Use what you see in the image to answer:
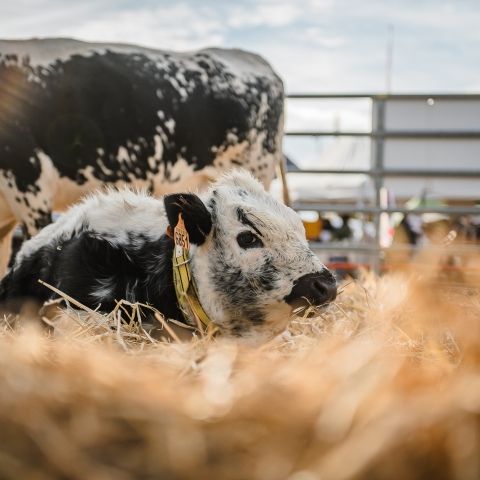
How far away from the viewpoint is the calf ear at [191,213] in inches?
84.9

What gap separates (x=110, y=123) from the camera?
4680mm

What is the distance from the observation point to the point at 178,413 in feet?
2.64

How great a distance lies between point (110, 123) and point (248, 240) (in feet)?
8.85

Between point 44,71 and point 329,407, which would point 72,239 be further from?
point 44,71

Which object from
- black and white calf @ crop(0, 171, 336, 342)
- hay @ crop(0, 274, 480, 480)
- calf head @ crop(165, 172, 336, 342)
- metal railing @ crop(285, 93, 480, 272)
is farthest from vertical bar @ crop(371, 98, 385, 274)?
hay @ crop(0, 274, 480, 480)

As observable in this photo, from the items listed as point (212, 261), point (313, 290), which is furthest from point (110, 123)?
point (313, 290)

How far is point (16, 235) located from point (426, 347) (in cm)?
502

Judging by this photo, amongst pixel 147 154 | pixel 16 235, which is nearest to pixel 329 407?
pixel 147 154

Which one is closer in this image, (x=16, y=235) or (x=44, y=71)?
(x=44, y=71)

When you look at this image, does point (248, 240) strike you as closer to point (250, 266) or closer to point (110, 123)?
point (250, 266)

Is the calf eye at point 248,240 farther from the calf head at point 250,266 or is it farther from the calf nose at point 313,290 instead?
the calf nose at point 313,290

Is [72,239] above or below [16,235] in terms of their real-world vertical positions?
above

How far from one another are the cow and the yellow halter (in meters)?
2.44

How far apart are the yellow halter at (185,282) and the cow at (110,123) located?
2443mm
